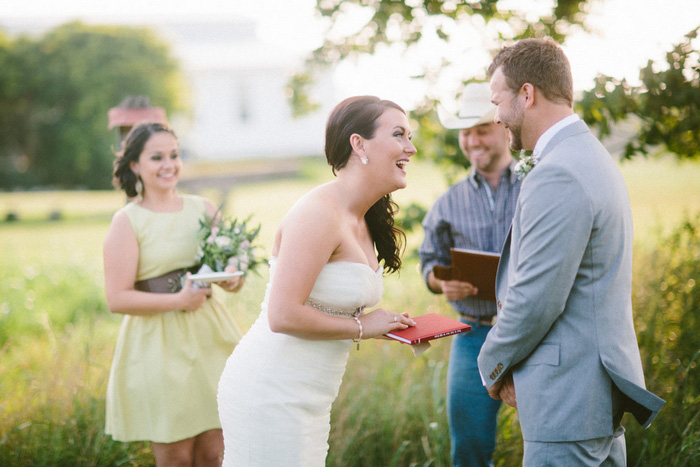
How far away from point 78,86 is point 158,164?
25.8 metres

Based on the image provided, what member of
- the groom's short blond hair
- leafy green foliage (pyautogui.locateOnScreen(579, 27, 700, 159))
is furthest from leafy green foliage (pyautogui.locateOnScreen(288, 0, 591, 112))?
the groom's short blond hair

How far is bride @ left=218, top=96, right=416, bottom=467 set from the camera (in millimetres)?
2512

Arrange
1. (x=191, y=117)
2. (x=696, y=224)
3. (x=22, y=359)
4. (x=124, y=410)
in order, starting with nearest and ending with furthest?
1. (x=124, y=410)
2. (x=696, y=224)
3. (x=22, y=359)
4. (x=191, y=117)

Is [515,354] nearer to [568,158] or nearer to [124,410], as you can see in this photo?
[568,158]

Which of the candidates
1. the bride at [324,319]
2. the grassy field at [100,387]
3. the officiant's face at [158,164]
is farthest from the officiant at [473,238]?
the officiant's face at [158,164]

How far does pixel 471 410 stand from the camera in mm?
3525

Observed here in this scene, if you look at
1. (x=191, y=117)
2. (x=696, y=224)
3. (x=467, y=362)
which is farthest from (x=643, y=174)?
(x=467, y=362)

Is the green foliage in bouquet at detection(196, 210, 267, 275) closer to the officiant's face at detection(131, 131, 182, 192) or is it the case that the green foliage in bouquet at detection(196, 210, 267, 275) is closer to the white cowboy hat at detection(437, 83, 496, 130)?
the officiant's face at detection(131, 131, 182, 192)

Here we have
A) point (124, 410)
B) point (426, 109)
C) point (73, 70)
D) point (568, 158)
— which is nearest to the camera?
point (568, 158)

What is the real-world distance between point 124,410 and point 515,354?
2.37 metres

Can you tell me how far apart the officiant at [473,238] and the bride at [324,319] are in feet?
3.35

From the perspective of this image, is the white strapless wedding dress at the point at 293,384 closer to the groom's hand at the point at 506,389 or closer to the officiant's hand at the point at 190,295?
the groom's hand at the point at 506,389

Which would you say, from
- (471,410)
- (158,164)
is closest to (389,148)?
(158,164)

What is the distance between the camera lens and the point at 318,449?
2.70 meters
